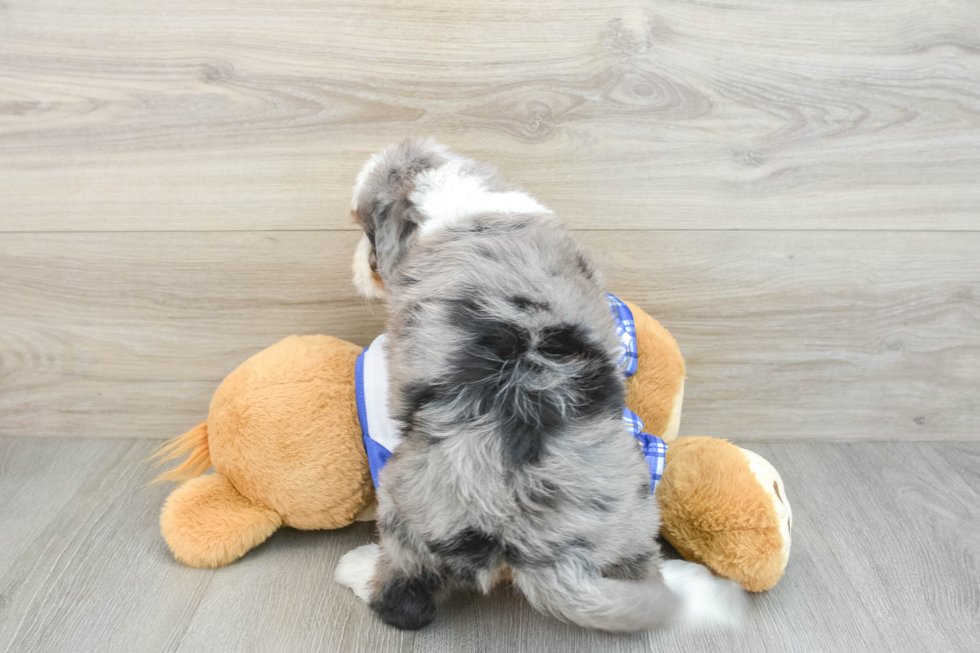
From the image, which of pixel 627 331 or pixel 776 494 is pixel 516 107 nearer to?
pixel 627 331

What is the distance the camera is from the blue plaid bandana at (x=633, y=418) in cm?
75

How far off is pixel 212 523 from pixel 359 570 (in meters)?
0.20

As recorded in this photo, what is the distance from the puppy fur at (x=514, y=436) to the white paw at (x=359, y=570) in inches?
3.9

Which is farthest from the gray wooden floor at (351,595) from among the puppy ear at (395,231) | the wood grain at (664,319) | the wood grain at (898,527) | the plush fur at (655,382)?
the puppy ear at (395,231)

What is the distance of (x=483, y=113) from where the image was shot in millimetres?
946

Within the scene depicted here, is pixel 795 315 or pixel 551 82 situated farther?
pixel 795 315

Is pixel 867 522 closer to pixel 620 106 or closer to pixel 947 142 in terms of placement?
pixel 947 142

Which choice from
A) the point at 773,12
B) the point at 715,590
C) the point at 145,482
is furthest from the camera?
the point at 145,482

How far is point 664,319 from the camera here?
104 cm

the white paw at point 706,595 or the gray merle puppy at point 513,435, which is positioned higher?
the gray merle puppy at point 513,435

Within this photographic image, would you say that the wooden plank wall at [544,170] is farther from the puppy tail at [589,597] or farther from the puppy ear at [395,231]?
the puppy tail at [589,597]

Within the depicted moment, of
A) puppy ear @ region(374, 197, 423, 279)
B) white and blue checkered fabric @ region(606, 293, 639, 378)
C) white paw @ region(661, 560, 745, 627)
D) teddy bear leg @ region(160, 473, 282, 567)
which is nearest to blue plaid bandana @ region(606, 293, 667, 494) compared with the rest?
white and blue checkered fabric @ region(606, 293, 639, 378)

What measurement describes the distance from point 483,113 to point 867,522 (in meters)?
0.79

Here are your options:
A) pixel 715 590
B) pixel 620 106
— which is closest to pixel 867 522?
pixel 715 590
